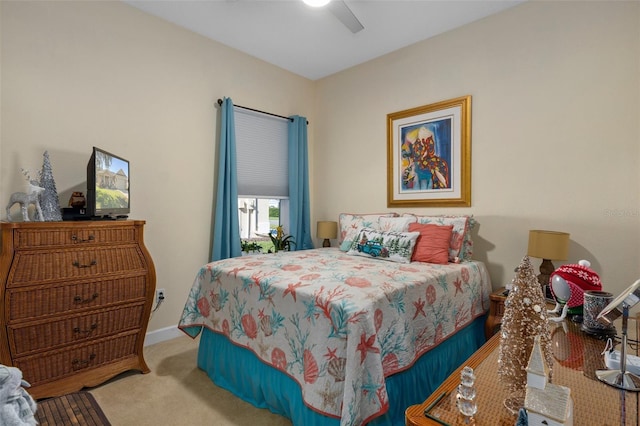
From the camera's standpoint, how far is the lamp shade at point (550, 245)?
2205mm

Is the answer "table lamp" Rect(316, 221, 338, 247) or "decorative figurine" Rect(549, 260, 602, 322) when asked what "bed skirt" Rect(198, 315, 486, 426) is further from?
"table lamp" Rect(316, 221, 338, 247)

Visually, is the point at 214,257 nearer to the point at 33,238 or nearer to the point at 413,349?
the point at 33,238

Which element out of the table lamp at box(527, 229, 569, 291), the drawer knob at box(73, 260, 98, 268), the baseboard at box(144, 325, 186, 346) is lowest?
the baseboard at box(144, 325, 186, 346)

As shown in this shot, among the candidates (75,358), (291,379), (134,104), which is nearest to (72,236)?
(75,358)

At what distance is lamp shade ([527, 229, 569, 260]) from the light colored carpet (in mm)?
1993

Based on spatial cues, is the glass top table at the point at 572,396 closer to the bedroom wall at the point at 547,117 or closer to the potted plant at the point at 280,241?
the bedroom wall at the point at 547,117

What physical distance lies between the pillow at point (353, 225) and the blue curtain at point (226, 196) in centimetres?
108

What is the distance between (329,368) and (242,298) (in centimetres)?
78

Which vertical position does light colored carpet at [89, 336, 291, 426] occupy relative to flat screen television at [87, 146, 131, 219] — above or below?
below

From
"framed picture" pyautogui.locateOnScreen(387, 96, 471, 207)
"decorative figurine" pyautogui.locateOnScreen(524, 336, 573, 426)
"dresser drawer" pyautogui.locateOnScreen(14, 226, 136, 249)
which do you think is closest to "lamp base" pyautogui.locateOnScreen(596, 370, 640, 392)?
"decorative figurine" pyautogui.locateOnScreen(524, 336, 573, 426)

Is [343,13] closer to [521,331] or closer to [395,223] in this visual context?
[395,223]

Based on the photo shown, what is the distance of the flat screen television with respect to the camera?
2.12 meters

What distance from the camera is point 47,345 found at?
188 cm

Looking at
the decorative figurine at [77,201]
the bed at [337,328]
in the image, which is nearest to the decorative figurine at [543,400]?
the bed at [337,328]
